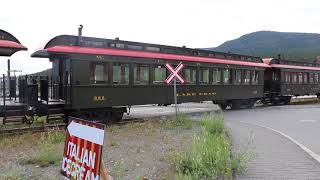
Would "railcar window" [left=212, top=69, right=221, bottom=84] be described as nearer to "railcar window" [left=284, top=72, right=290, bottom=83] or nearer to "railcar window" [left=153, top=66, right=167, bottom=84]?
"railcar window" [left=153, top=66, right=167, bottom=84]

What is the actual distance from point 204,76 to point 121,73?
7078mm

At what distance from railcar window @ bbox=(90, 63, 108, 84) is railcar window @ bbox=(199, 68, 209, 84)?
7485 millimetres

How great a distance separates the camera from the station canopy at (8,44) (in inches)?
567

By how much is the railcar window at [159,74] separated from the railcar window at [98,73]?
311 centimetres

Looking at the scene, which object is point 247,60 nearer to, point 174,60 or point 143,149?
point 174,60

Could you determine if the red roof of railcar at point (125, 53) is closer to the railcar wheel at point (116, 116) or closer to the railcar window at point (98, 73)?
the railcar window at point (98, 73)

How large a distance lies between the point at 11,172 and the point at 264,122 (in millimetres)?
13761

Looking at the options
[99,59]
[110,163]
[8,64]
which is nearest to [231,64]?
[99,59]

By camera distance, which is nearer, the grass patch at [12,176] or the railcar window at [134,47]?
the grass patch at [12,176]

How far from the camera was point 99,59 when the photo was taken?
700 inches

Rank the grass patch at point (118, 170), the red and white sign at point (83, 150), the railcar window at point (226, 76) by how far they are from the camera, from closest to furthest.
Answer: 1. the red and white sign at point (83, 150)
2. the grass patch at point (118, 170)
3. the railcar window at point (226, 76)

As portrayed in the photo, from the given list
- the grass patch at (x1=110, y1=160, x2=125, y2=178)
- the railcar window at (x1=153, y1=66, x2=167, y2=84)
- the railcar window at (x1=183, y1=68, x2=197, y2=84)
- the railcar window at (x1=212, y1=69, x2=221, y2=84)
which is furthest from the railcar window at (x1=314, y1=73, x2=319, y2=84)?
the grass patch at (x1=110, y1=160, x2=125, y2=178)

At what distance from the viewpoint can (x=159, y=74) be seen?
21.0m

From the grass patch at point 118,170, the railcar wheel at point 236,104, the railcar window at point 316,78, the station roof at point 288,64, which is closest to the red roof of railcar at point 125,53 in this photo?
the railcar wheel at point 236,104
